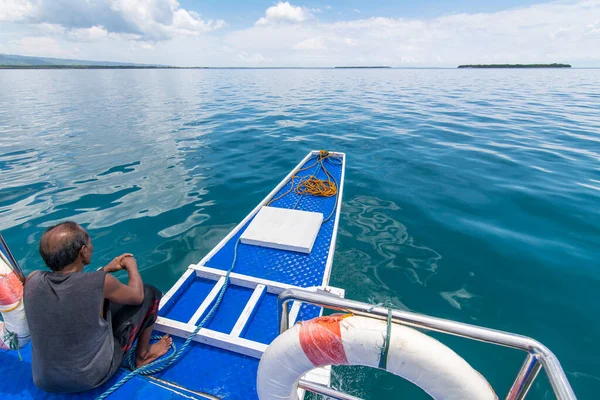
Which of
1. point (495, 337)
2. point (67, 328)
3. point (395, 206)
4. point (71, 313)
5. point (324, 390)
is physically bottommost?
point (395, 206)

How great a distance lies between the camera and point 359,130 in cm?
1357

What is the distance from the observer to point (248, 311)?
3297 mm

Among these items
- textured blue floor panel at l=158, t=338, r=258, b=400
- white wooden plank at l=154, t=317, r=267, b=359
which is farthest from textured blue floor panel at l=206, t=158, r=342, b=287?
textured blue floor panel at l=158, t=338, r=258, b=400

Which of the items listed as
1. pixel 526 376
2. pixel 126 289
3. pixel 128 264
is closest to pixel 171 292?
pixel 128 264

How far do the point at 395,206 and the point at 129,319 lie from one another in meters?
5.80

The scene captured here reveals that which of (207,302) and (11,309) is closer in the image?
(11,309)

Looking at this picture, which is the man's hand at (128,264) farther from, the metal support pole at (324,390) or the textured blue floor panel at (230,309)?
the metal support pole at (324,390)

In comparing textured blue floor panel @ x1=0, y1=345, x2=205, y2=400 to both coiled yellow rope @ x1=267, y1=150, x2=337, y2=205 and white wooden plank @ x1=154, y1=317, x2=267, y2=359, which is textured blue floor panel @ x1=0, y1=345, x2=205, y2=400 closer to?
white wooden plank @ x1=154, y1=317, x2=267, y2=359

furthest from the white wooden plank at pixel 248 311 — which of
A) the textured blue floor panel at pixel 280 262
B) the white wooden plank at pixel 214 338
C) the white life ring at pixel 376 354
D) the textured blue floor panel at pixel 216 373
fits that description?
the white life ring at pixel 376 354

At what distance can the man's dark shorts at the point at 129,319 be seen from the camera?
97.0 inches

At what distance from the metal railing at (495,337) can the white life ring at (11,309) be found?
217cm

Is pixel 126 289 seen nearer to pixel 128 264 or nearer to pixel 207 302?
pixel 128 264

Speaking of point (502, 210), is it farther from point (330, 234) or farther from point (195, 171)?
point (195, 171)

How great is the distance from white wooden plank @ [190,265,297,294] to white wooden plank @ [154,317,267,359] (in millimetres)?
870
